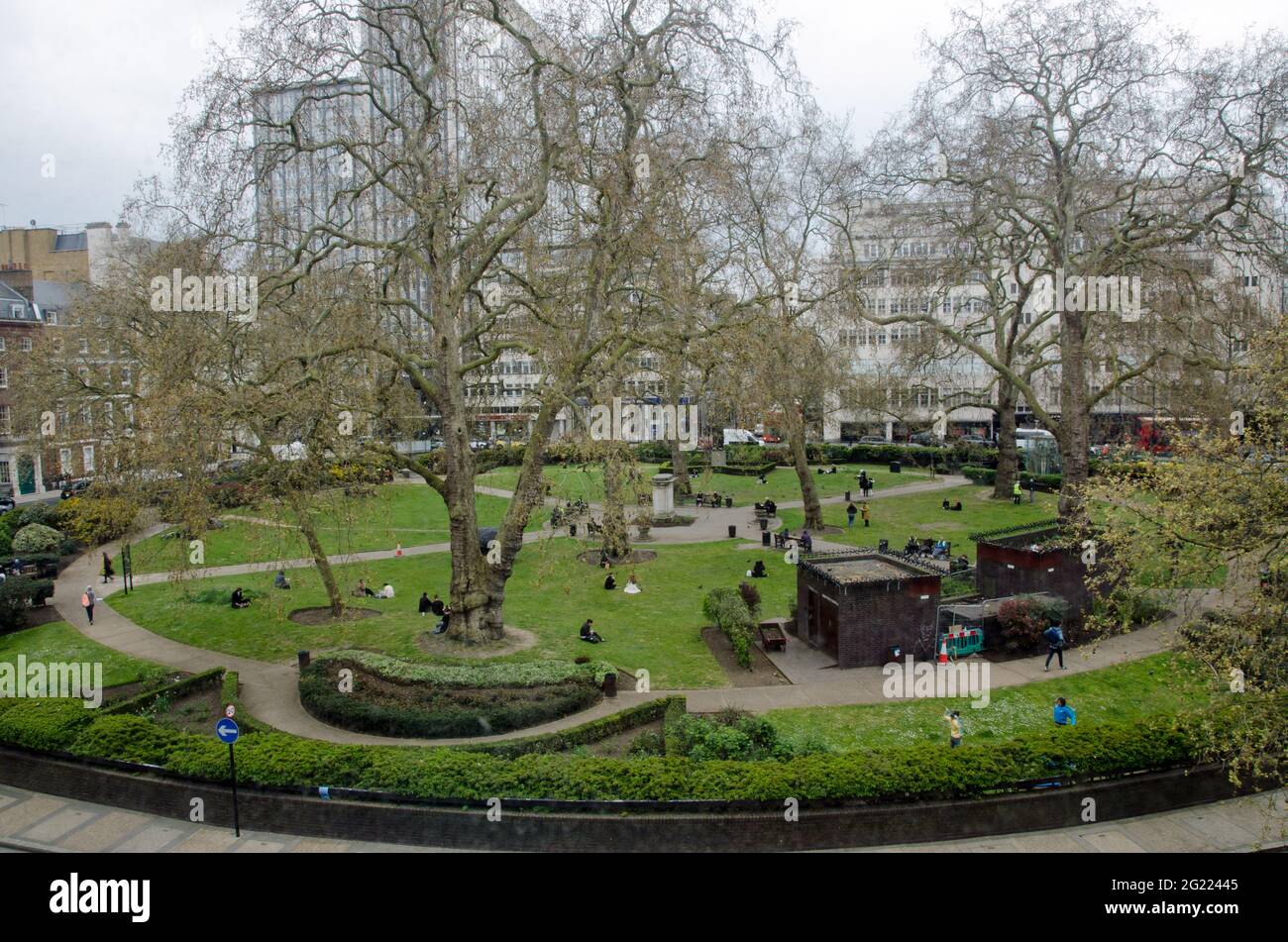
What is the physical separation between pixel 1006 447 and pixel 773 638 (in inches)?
1121

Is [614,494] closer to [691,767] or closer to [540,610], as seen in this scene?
[691,767]

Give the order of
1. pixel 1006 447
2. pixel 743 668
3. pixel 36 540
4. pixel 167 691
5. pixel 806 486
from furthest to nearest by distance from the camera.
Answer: pixel 1006 447
pixel 806 486
pixel 36 540
pixel 743 668
pixel 167 691

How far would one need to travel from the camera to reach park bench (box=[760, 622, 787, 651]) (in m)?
21.9

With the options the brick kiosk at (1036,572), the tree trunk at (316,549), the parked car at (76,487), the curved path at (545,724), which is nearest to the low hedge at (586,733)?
the curved path at (545,724)

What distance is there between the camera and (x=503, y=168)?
20.3m

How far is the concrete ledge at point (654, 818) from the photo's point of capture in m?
12.4

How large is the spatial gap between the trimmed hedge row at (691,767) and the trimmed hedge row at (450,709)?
6.46 ft

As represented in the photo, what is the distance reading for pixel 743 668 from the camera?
20.7 m

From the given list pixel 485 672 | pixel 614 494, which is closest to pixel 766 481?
pixel 614 494
